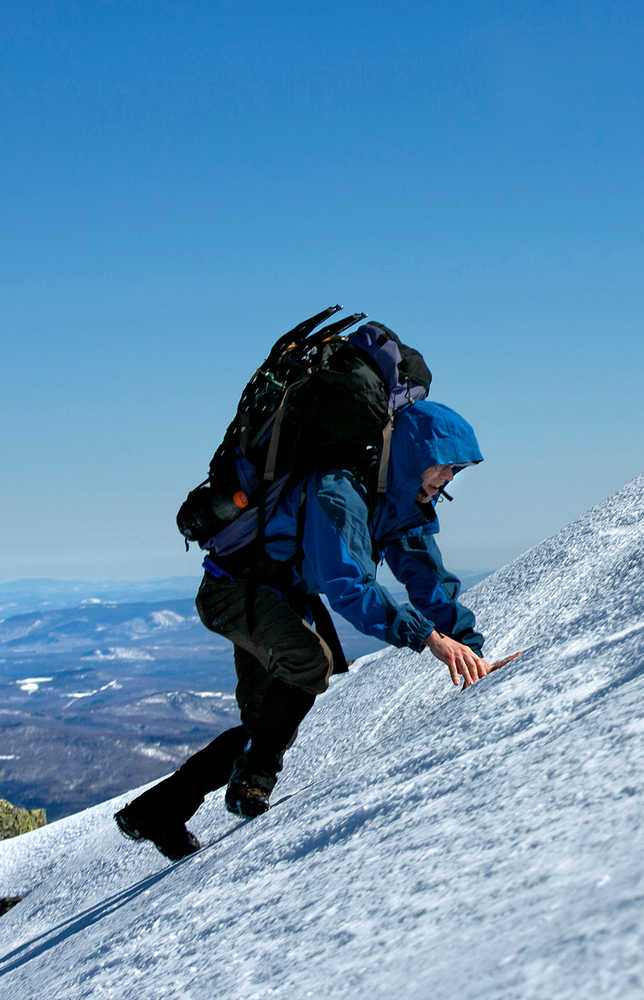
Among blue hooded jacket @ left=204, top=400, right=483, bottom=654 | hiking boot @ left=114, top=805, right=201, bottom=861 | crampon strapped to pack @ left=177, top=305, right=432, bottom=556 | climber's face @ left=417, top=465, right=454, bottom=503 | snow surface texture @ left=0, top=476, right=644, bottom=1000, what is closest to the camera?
snow surface texture @ left=0, top=476, right=644, bottom=1000

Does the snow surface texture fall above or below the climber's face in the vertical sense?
below

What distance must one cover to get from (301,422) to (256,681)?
5.12ft

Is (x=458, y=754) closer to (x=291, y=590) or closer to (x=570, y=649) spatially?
(x=570, y=649)

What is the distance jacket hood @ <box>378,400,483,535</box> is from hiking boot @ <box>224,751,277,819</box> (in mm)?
1702

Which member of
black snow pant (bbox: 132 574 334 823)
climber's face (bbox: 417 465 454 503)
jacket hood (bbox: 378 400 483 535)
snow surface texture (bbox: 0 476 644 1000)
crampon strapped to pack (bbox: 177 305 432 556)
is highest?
crampon strapped to pack (bbox: 177 305 432 556)

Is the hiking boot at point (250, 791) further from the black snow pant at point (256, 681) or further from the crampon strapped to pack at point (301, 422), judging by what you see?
the crampon strapped to pack at point (301, 422)

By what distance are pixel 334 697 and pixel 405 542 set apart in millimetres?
3203

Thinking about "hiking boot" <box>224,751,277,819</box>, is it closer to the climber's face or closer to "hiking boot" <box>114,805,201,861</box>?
"hiking boot" <box>114,805,201,861</box>

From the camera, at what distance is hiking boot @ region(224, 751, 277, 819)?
4.38 metres

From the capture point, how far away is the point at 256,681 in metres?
4.64

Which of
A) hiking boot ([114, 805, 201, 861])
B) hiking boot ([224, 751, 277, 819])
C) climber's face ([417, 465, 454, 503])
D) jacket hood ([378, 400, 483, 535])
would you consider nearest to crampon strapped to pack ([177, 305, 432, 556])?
jacket hood ([378, 400, 483, 535])

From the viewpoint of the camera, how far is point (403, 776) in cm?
304

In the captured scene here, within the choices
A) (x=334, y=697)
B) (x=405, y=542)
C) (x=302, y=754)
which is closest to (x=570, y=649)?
(x=405, y=542)

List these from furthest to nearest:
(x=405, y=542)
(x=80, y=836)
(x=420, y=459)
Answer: (x=80, y=836) < (x=405, y=542) < (x=420, y=459)
